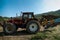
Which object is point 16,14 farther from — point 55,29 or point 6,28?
point 55,29

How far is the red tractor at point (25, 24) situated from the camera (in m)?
10.7

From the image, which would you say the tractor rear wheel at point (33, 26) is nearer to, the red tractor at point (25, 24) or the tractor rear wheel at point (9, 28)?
the red tractor at point (25, 24)

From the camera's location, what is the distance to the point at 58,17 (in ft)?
39.3

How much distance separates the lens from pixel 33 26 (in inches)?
423

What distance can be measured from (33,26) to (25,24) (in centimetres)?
41

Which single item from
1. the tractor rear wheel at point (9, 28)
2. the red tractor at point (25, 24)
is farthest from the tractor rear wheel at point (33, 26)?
the tractor rear wheel at point (9, 28)

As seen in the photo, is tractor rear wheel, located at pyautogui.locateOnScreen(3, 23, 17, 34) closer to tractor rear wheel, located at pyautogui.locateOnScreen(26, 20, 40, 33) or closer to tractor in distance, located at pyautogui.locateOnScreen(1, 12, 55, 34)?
tractor in distance, located at pyautogui.locateOnScreen(1, 12, 55, 34)

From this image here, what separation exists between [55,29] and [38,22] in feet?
3.22

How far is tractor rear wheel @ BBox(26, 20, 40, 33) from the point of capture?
1068cm

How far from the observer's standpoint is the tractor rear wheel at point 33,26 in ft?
35.0

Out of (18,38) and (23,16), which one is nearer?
(18,38)

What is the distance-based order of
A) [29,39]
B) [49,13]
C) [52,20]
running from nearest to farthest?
1. [29,39]
2. [52,20]
3. [49,13]

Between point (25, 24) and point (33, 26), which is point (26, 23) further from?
point (33, 26)

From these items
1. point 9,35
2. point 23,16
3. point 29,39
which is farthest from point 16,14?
point 29,39
